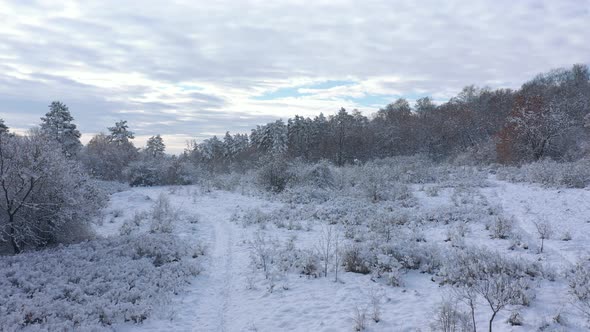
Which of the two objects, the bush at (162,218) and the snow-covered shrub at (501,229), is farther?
the bush at (162,218)

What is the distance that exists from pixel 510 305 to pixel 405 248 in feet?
11.1

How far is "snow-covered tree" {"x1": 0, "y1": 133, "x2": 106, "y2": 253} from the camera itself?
1089cm

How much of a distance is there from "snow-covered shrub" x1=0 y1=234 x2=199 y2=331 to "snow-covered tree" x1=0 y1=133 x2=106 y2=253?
3.25ft

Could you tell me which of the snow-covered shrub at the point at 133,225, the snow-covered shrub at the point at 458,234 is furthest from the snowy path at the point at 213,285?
the snow-covered shrub at the point at 458,234

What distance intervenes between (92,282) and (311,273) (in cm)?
524

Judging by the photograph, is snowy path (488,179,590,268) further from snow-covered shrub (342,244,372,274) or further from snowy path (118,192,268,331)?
snowy path (118,192,268,331)

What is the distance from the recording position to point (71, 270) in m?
9.45

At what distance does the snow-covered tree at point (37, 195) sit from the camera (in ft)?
35.7

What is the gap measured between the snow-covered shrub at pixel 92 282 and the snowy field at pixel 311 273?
1.3 inches

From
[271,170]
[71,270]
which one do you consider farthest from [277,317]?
[271,170]

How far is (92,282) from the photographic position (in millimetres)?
8914

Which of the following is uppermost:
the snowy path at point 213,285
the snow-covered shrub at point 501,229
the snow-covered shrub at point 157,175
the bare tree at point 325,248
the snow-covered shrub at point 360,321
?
the snow-covered shrub at point 157,175

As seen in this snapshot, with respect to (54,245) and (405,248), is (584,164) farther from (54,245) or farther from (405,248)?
(54,245)

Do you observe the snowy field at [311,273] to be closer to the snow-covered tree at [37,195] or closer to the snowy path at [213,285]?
the snowy path at [213,285]
